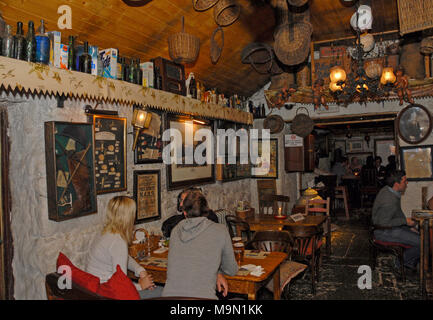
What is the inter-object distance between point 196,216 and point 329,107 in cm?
561

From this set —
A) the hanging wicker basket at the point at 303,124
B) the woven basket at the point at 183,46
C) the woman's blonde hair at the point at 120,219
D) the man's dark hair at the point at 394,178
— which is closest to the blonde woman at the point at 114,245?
the woman's blonde hair at the point at 120,219

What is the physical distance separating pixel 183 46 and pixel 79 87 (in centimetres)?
135

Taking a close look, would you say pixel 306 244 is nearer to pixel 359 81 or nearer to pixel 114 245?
pixel 359 81

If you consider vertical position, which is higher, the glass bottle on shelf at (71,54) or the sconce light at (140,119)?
the glass bottle on shelf at (71,54)

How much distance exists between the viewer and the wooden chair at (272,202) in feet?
21.1

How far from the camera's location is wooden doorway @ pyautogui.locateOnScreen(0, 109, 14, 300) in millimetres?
2852

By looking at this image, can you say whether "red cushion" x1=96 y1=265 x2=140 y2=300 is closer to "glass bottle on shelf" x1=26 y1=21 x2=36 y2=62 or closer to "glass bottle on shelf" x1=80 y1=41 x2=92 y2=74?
"glass bottle on shelf" x1=26 y1=21 x2=36 y2=62

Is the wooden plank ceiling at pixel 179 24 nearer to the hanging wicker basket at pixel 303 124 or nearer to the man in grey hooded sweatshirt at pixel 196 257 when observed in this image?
the hanging wicker basket at pixel 303 124

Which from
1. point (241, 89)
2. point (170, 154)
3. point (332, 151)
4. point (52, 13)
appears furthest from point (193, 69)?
point (332, 151)

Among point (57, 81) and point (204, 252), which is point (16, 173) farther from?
point (204, 252)

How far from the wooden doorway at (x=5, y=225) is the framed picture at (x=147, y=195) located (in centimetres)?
140

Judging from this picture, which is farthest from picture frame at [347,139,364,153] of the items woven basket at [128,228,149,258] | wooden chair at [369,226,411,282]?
woven basket at [128,228,149,258]

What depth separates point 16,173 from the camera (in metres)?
2.98

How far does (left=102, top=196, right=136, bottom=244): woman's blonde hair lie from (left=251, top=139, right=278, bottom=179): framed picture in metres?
5.09
